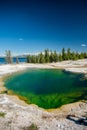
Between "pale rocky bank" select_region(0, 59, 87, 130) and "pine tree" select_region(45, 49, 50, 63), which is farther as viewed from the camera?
"pine tree" select_region(45, 49, 50, 63)

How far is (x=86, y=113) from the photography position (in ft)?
72.8

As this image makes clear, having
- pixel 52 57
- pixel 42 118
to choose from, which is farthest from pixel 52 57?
pixel 42 118

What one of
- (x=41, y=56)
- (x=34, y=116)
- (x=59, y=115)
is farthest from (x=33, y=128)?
(x=41, y=56)

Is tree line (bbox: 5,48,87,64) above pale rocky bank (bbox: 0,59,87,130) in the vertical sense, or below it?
above

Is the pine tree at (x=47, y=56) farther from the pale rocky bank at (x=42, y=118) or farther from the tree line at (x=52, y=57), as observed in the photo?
the pale rocky bank at (x=42, y=118)

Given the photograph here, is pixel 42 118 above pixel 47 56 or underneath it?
underneath

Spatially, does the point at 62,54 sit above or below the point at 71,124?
above

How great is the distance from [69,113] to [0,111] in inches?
349

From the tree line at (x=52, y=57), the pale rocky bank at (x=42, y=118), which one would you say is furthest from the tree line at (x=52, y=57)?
the pale rocky bank at (x=42, y=118)

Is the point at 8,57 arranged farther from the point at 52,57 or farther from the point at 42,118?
the point at 42,118

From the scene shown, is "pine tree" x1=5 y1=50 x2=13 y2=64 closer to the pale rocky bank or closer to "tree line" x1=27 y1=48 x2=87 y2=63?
"tree line" x1=27 y1=48 x2=87 y2=63

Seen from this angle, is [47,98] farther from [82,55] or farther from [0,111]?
[82,55]

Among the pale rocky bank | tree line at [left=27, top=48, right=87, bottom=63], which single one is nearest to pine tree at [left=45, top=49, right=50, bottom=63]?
tree line at [left=27, top=48, right=87, bottom=63]

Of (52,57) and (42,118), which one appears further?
(52,57)
